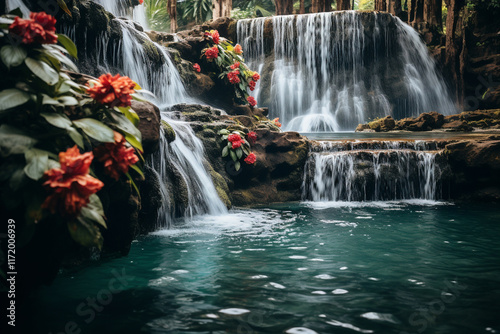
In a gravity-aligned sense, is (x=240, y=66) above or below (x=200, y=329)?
above

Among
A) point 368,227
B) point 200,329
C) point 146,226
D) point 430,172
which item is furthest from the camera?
point 430,172

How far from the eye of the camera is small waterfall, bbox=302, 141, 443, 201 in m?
10.2

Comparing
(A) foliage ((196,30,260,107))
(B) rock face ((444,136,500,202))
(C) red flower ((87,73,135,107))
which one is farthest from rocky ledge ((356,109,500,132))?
(C) red flower ((87,73,135,107))

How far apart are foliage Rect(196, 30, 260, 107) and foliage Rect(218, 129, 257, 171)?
3.56 meters

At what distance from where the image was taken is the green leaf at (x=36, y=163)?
2520 mm

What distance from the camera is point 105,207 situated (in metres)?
3.50

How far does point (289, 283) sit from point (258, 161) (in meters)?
5.86

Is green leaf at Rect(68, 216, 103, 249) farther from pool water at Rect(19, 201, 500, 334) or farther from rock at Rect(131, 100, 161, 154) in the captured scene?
rock at Rect(131, 100, 161, 154)

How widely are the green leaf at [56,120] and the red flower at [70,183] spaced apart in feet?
1.03

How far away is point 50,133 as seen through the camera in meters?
2.85

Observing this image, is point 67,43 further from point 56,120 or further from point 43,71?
point 56,120

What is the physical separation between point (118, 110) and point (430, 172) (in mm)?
8743

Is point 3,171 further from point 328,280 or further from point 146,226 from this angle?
point 146,226

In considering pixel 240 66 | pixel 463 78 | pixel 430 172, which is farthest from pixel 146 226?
pixel 463 78
